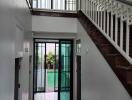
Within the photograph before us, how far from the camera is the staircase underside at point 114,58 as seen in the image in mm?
2893

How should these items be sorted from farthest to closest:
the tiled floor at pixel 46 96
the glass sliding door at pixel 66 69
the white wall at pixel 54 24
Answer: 1. the tiled floor at pixel 46 96
2. the glass sliding door at pixel 66 69
3. the white wall at pixel 54 24

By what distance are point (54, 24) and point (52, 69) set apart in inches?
Answer: 102

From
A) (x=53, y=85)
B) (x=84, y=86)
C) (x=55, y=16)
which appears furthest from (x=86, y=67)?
(x=53, y=85)

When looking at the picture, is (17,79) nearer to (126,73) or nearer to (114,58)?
(114,58)

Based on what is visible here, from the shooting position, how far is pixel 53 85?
27.4 feet

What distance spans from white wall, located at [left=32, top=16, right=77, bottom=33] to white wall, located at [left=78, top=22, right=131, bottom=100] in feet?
1.16

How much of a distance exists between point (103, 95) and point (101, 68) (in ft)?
1.69

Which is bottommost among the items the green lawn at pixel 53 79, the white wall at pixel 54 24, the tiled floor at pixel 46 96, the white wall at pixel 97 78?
the tiled floor at pixel 46 96

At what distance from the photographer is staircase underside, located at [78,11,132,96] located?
289 centimetres

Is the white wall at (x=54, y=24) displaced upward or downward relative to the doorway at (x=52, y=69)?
upward

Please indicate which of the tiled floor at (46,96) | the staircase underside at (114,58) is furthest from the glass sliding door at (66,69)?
the staircase underside at (114,58)

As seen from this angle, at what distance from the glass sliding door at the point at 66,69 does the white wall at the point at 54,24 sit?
1.38m

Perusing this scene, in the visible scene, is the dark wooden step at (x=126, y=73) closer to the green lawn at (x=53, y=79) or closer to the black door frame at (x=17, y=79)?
the black door frame at (x=17, y=79)

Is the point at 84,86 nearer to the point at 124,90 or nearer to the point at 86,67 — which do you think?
the point at 86,67
